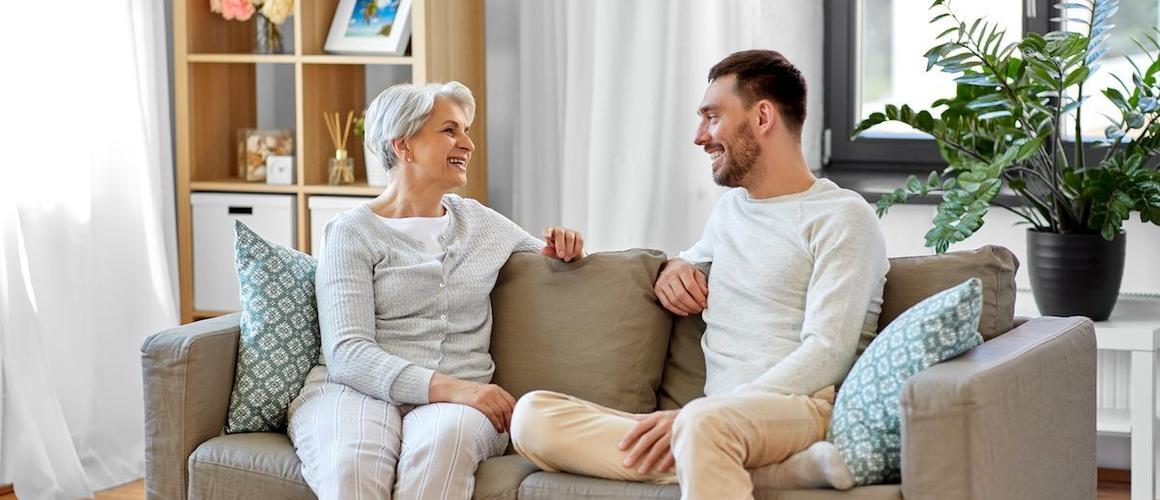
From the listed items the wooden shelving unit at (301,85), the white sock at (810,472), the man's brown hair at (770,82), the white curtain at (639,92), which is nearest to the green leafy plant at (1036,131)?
the man's brown hair at (770,82)

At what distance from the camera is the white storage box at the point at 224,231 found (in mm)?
3896

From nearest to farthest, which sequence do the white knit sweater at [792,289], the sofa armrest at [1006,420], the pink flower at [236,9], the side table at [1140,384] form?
1. the sofa armrest at [1006,420]
2. the white knit sweater at [792,289]
3. the side table at [1140,384]
4. the pink flower at [236,9]

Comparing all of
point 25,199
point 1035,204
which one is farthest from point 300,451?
point 1035,204

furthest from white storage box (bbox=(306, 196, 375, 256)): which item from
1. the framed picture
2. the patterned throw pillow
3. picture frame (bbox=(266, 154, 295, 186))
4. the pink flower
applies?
the patterned throw pillow

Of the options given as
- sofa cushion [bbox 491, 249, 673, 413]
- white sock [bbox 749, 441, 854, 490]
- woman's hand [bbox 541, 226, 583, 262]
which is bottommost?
white sock [bbox 749, 441, 854, 490]

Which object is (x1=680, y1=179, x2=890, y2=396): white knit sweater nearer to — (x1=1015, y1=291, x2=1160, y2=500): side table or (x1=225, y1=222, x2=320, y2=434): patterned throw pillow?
(x1=225, y1=222, x2=320, y2=434): patterned throw pillow

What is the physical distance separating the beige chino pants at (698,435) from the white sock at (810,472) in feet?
0.08

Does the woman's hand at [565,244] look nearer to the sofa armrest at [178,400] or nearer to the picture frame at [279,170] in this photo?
the sofa armrest at [178,400]

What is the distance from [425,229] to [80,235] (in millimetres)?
1384

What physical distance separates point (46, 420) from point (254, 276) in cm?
114

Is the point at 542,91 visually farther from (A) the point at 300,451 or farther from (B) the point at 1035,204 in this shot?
(A) the point at 300,451

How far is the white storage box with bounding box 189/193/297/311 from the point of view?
153 inches

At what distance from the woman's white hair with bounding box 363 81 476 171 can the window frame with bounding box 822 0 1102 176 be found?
1479 millimetres

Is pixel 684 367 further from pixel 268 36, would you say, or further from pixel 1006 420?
pixel 268 36
